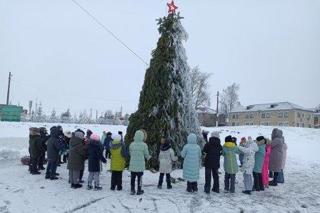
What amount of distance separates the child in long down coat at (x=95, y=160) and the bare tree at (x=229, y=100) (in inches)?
3153

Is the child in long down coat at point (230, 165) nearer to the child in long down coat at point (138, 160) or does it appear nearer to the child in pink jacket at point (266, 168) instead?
the child in pink jacket at point (266, 168)

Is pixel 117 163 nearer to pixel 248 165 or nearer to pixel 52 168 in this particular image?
pixel 52 168

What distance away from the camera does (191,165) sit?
11477mm

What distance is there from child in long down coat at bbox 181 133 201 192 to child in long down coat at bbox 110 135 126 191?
5.98 feet

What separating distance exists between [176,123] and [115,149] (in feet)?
13.4

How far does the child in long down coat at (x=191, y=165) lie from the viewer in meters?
11.4

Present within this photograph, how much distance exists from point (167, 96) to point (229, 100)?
7853 cm

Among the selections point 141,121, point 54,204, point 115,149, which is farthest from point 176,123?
point 54,204

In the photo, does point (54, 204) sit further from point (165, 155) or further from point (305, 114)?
point (305, 114)

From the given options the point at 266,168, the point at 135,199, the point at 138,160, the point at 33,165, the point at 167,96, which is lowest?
the point at 135,199

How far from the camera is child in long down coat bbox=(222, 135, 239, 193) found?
1170 cm

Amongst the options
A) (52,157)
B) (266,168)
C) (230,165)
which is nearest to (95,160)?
(52,157)

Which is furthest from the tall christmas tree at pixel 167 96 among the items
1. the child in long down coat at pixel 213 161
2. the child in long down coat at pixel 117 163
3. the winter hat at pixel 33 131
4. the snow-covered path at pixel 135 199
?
the winter hat at pixel 33 131

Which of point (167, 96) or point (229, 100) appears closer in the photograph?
point (167, 96)
